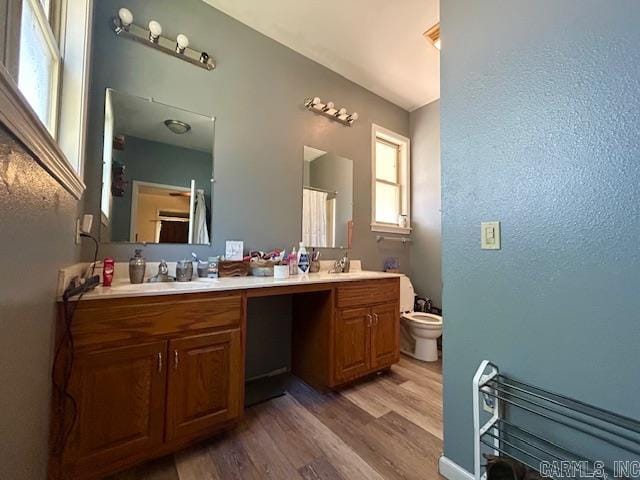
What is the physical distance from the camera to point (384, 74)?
2.66 m

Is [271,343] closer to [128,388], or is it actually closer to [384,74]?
[128,388]

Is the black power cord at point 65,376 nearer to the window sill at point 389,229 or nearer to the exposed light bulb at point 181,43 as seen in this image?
the exposed light bulb at point 181,43

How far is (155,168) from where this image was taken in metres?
1.77

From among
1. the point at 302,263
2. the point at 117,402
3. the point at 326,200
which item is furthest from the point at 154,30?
the point at 117,402

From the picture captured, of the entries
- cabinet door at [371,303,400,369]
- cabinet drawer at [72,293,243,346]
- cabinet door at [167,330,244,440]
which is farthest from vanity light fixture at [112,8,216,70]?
cabinet door at [371,303,400,369]

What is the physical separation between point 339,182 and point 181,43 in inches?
63.4

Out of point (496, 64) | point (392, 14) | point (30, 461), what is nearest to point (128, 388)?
point (30, 461)

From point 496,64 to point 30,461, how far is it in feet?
7.22

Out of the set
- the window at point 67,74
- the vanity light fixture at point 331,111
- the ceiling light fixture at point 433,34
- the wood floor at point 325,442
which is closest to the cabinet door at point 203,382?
Result: the wood floor at point 325,442

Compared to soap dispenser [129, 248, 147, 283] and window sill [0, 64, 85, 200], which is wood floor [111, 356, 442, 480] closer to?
soap dispenser [129, 248, 147, 283]

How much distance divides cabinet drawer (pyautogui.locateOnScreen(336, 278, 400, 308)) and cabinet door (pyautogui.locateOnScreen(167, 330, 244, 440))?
79cm

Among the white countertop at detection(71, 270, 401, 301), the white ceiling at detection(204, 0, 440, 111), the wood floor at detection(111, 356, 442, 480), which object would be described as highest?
the white ceiling at detection(204, 0, 440, 111)

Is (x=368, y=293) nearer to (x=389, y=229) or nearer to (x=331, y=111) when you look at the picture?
(x=389, y=229)

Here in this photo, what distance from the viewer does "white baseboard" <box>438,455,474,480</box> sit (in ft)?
3.81
